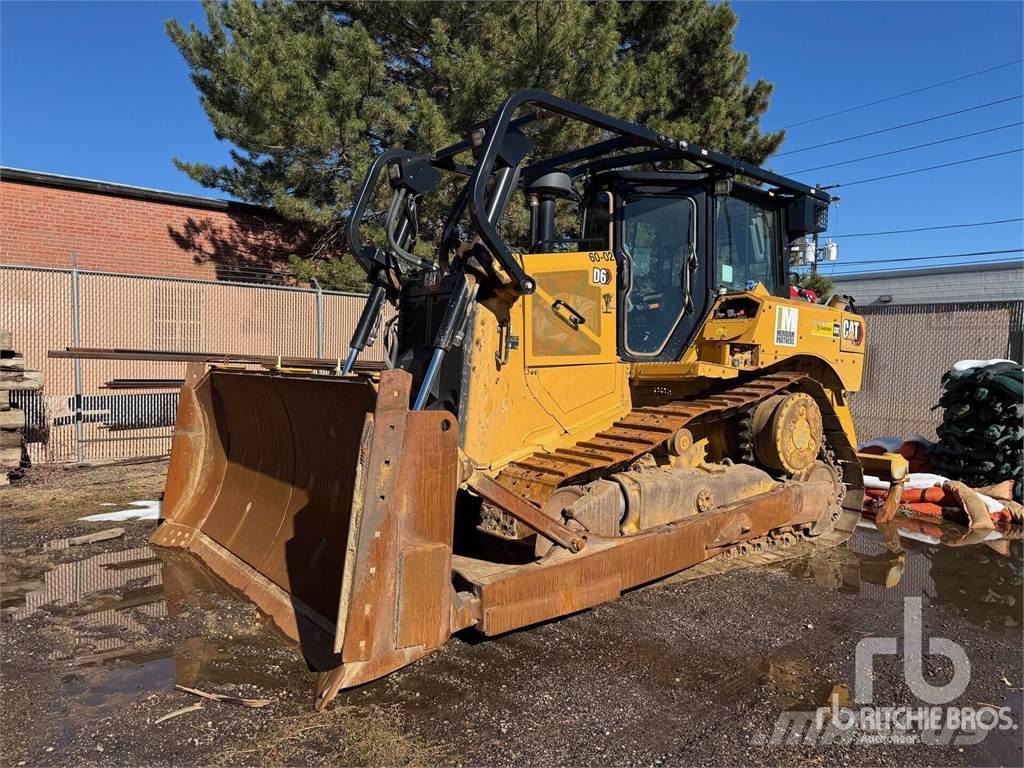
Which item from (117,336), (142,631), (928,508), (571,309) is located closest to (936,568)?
(928,508)

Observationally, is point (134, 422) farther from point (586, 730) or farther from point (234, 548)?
point (586, 730)

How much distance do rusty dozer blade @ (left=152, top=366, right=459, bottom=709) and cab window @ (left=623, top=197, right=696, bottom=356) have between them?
94.7 inches

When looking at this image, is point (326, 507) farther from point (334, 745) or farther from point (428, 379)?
point (334, 745)

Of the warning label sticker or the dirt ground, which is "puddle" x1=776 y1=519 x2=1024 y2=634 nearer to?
the dirt ground

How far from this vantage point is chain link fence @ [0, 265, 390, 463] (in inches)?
387

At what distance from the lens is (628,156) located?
5668 mm

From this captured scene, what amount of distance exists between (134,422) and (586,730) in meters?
9.47

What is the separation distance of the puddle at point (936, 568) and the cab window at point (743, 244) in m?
2.34

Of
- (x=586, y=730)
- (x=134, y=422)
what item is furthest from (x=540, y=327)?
(x=134, y=422)

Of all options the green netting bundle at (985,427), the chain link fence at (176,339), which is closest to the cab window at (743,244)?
the green netting bundle at (985,427)

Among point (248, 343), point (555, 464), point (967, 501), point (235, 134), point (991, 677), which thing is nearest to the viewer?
point (991, 677)

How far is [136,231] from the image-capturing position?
48.2ft

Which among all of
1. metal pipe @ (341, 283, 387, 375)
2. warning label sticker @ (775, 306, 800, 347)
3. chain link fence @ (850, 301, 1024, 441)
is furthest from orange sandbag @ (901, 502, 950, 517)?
metal pipe @ (341, 283, 387, 375)

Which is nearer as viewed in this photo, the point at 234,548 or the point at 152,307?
the point at 234,548
